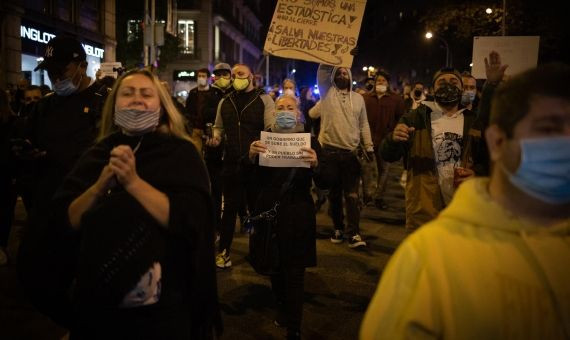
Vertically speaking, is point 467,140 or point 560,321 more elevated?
point 467,140

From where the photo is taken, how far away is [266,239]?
4.46 m

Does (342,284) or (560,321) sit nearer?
(560,321)

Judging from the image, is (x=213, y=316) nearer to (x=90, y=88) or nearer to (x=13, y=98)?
(x=90, y=88)

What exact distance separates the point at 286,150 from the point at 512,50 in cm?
376

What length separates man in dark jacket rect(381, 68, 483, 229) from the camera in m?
4.51

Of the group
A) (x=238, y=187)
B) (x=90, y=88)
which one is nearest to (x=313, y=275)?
(x=238, y=187)

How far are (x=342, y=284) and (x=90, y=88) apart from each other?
317 cm

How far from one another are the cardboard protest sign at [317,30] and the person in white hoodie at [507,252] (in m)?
4.69

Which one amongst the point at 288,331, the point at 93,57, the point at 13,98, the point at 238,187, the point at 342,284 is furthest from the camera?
the point at 93,57

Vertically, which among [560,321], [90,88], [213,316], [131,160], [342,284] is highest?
[90,88]

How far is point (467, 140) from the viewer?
4453mm

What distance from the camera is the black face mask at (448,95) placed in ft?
14.9

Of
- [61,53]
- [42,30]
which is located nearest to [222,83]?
[61,53]

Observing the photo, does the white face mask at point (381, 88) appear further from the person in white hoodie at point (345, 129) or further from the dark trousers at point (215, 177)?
the dark trousers at point (215, 177)
